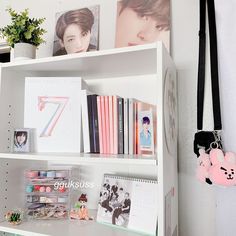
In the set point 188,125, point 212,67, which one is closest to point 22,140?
point 188,125

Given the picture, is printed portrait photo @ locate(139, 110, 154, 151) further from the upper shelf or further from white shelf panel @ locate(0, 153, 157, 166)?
the upper shelf

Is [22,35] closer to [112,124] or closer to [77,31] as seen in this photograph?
[77,31]

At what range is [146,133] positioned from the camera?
897 millimetres

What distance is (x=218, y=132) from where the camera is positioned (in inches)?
35.4

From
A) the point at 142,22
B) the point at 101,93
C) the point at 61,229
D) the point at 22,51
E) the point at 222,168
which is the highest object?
the point at 142,22

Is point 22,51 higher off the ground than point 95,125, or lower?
higher

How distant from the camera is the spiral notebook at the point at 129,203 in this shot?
905mm

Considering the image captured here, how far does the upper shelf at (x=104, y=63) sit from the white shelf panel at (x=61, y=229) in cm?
64

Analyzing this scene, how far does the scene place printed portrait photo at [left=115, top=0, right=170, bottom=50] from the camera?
43.7 inches

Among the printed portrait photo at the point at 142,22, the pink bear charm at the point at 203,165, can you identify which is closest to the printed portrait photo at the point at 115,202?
the pink bear charm at the point at 203,165

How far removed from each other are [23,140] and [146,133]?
526 mm

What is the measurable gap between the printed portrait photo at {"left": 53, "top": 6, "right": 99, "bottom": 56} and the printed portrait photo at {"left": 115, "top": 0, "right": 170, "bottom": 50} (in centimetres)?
Answer: 13

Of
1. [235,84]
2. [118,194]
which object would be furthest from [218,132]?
[118,194]

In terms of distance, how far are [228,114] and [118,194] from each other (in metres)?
0.52
